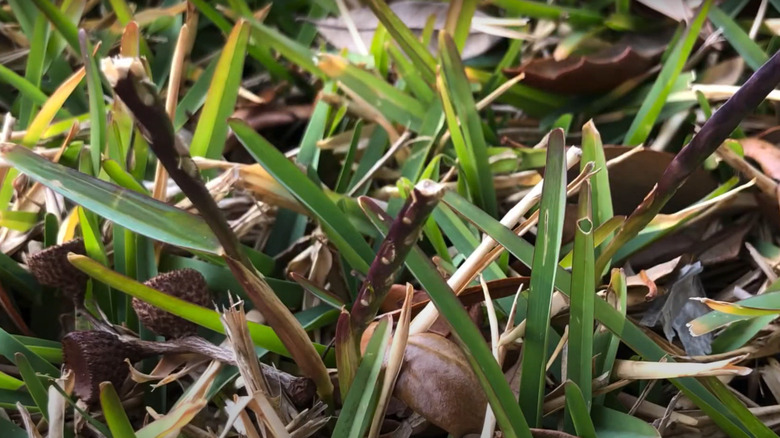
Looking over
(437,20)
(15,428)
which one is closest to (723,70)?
(437,20)

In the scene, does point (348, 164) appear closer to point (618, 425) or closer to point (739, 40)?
point (618, 425)

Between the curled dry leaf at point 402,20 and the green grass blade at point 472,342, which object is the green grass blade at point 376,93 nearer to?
the curled dry leaf at point 402,20

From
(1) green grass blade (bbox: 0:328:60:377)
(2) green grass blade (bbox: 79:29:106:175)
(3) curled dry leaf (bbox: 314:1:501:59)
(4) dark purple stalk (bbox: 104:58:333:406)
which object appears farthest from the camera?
(3) curled dry leaf (bbox: 314:1:501:59)

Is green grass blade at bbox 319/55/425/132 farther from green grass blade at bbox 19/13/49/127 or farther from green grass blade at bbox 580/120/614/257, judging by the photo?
green grass blade at bbox 19/13/49/127

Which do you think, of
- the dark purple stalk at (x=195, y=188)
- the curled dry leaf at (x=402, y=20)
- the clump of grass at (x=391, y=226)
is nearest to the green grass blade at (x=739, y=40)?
the clump of grass at (x=391, y=226)

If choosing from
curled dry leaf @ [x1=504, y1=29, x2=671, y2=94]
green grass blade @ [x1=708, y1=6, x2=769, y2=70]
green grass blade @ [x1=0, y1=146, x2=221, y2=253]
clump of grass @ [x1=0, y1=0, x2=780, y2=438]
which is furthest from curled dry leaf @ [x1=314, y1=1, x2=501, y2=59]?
green grass blade @ [x1=0, y1=146, x2=221, y2=253]

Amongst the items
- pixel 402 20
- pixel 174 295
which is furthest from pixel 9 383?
pixel 402 20

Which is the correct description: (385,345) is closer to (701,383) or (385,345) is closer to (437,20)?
(701,383)
